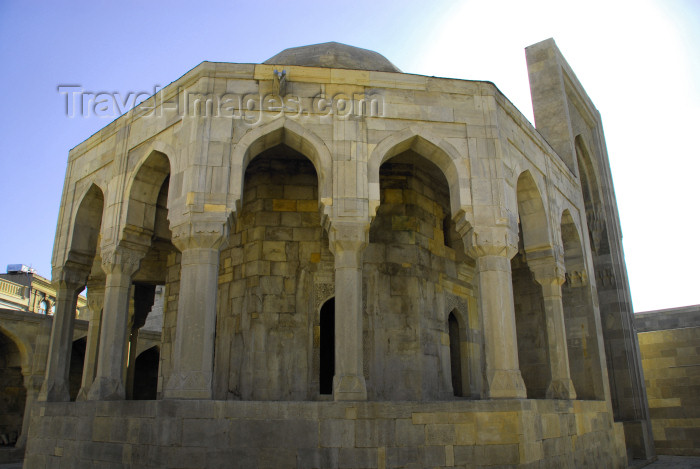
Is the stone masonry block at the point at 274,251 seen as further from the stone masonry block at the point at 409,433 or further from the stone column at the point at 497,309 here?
the stone masonry block at the point at 409,433

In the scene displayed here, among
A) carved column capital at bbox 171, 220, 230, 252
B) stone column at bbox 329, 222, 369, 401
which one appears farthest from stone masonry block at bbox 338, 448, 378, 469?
carved column capital at bbox 171, 220, 230, 252

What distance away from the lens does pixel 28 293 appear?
3016 cm

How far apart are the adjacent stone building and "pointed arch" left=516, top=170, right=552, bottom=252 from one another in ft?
0.12

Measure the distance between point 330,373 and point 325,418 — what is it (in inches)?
131

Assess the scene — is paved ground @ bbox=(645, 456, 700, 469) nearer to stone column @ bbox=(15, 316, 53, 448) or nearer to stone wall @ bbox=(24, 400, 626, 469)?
stone wall @ bbox=(24, 400, 626, 469)

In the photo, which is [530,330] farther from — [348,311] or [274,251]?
[348,311]

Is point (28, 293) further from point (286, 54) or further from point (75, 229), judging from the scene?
point (286, 54)

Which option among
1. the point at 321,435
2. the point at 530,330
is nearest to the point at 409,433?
the point at 321,435

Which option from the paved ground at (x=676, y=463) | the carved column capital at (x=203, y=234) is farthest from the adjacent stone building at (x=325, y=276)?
the paved ground at (x=676, y=463)

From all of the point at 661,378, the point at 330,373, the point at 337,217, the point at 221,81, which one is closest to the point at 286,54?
the point at 221,81

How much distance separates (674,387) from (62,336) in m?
15.6

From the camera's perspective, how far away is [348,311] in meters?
7.68

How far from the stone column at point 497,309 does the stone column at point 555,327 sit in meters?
2.04

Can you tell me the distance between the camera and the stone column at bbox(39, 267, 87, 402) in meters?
10.1
